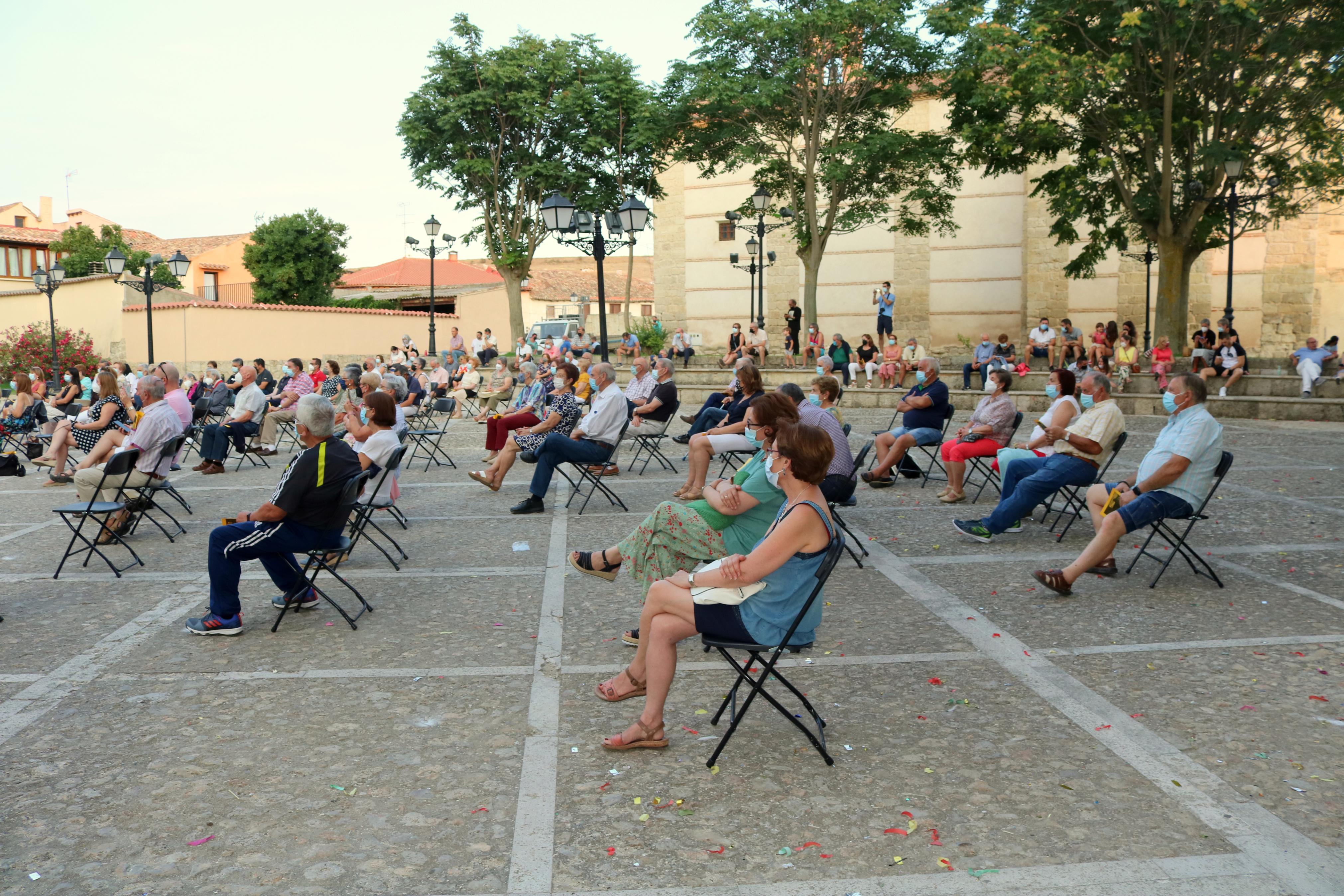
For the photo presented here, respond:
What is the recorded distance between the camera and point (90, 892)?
3170 millimetres

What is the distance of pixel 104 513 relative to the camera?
8.12 meters

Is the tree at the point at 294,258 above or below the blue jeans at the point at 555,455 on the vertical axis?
above

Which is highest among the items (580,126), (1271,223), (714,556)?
(580,126)

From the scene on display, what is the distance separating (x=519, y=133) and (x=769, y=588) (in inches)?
1312

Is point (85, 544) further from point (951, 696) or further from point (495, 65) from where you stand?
point (495, 65)

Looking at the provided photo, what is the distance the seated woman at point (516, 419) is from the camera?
1133cm

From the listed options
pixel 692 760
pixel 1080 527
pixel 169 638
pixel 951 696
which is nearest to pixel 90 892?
pixel 692 760

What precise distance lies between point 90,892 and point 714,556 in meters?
2.92

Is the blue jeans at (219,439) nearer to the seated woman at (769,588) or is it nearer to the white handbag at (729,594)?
the seated woman at (769,588)

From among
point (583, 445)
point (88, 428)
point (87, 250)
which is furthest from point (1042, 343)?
point (87, 250)

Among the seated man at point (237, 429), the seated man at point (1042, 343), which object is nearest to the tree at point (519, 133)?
the seated man at point (1042, 343)

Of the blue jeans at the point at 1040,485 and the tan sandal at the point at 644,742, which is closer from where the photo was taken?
the tan sandal at the point at 644,742

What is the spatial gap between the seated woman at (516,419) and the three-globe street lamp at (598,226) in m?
3.47

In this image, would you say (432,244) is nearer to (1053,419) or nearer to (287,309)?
(287,309)
